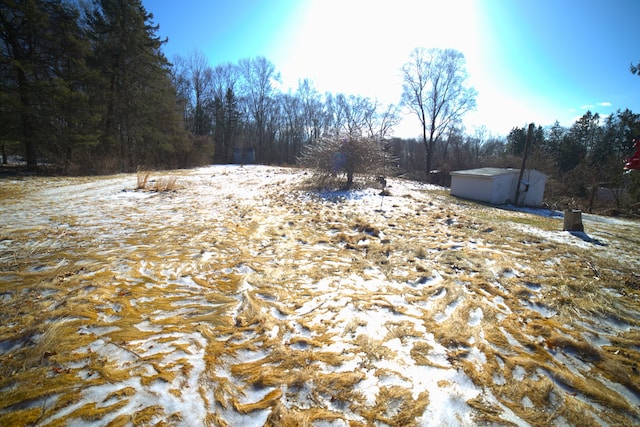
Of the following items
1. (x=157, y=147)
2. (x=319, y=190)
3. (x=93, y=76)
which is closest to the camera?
(x=319, y=190)

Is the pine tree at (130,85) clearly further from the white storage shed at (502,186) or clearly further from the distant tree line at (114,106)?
the white storage shed at (502,186)

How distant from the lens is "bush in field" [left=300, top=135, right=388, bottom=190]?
10634 mm

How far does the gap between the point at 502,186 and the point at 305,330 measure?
56.4ft

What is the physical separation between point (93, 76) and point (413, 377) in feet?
60.5

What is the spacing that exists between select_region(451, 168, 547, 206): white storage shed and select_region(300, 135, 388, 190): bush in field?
7697 mm

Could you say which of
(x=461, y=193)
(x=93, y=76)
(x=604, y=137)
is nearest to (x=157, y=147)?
(x=93, y=76)

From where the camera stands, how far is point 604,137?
112 feet

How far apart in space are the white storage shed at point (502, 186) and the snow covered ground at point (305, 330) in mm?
11395

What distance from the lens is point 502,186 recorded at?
1512 cm

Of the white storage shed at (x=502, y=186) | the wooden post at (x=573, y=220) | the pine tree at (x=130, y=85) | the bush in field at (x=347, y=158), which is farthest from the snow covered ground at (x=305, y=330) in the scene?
the pine tree at (x=130, y=85)

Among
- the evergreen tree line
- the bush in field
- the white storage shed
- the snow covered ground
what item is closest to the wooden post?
the snow covered ground

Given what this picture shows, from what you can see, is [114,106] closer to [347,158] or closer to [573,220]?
[347,158]

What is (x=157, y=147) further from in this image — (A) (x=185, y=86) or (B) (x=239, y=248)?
(B) (x=239, y=248)

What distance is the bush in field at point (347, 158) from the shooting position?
10634 mm
